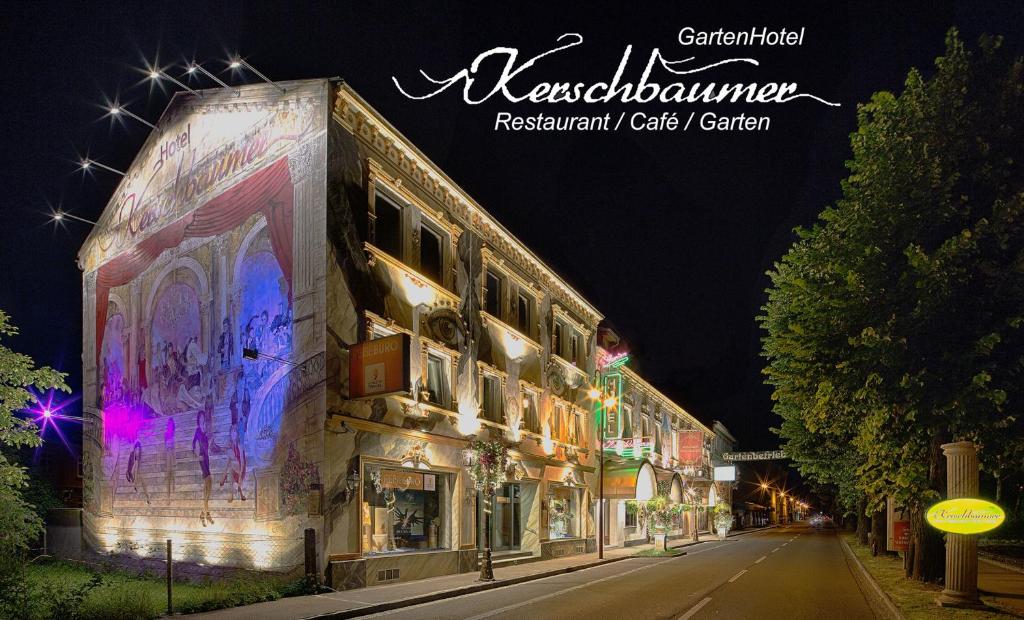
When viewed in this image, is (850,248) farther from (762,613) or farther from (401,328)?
(401,328)

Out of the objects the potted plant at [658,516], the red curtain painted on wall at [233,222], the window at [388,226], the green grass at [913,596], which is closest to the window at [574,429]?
the potted plant at [658,516]

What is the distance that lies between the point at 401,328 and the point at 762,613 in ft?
40.5

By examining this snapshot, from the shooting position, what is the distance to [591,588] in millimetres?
20609

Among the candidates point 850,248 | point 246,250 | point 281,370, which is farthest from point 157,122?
point 850,248

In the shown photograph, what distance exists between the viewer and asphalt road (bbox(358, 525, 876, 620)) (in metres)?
15.4

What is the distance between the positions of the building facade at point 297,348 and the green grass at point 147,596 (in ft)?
3.58

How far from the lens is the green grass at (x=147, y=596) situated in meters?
13.9

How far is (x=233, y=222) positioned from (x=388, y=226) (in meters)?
4.62

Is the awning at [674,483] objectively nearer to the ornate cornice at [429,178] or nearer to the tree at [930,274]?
the ornate cornice at [429,178]

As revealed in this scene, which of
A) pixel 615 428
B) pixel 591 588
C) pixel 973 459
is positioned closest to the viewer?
pixel 973 459

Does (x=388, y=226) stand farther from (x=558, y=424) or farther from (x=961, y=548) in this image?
(x=961, y=548)

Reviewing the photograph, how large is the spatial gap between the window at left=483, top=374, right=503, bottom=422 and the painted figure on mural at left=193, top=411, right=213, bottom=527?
31.3 ft

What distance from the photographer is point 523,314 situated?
109 ft

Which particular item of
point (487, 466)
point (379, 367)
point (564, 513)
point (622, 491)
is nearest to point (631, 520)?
point (622, 491)
